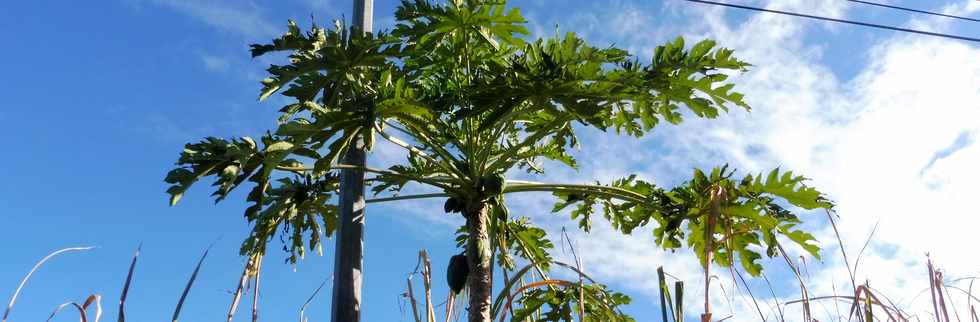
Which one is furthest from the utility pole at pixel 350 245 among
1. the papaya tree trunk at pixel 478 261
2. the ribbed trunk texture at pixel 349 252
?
the papaya tree trunk at pixel 478 261

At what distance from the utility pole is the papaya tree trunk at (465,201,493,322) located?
2.41 feet

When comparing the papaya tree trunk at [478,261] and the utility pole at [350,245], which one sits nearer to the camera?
the utility pole at [350,245]

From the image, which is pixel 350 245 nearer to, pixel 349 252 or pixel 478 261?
pixel 349 252

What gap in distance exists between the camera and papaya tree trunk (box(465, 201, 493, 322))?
4.20 meters

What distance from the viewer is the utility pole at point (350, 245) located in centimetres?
337

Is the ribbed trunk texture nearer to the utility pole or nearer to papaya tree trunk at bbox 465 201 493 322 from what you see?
the utility pole

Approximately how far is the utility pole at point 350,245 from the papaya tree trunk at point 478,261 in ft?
2.41

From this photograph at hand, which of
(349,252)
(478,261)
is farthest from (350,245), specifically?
(478,261)

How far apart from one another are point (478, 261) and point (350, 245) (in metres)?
1.04

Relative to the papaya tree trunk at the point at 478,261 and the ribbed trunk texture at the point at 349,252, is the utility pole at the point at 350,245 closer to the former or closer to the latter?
the ribbed trunk texture at the point at 349,252

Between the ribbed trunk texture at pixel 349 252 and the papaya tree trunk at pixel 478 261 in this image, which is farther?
the papaya tree trunk at pixel 478 261

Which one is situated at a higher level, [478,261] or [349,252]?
[478,261]

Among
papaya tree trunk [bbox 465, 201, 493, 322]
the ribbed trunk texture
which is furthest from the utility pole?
papaya tree trunk [bbox 465, 201, 493, 322]

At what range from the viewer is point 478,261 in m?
4.35
